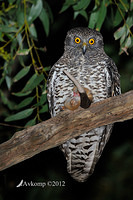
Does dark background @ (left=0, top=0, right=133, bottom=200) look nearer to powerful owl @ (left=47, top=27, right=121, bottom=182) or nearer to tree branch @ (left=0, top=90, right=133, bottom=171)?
powerful owl @ (left=47, top=27, right=121, bottom=182)

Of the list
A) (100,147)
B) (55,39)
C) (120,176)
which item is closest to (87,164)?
(100,147)

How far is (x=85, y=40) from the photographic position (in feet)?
8.96

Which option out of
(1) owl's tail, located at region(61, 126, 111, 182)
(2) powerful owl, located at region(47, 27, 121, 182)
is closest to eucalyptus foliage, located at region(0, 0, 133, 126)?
(2) powerful owl, located at region(47, 27, 121, 182)

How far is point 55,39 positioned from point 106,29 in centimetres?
88

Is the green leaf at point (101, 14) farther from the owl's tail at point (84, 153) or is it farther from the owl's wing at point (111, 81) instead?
the owl's tail at point (84, 153)

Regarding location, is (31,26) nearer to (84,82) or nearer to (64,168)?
(84,82)

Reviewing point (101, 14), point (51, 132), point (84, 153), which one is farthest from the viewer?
point (84, 153)

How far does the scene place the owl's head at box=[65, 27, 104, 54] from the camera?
2707 mm

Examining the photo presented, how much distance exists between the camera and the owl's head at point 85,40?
8.88 ft

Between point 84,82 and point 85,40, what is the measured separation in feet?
1.57

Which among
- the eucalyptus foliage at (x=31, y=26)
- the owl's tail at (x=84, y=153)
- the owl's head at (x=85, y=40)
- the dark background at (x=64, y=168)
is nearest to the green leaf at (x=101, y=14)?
the eucalyptus foliage at (x=31, y=26)

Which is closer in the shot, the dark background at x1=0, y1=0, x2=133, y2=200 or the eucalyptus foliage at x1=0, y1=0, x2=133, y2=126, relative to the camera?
the eucalyptus foliage at x1=0, y1=0, x2=133, y2=126

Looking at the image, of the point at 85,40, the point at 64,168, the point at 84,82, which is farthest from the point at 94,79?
the point at 64,168

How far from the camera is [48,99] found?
106 inches
